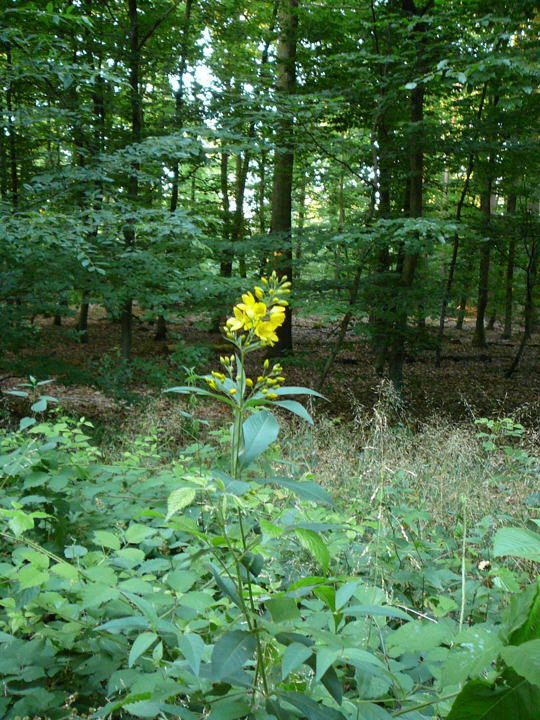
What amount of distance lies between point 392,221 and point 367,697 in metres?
5.47

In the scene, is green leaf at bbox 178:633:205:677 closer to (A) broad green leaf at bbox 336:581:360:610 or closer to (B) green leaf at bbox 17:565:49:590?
(A) broad green leaf at bbox 336:581:360:610

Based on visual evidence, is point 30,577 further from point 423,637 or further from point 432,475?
point 432,475

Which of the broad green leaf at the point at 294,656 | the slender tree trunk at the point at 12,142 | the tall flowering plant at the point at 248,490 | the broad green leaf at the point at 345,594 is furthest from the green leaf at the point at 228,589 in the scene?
the slender tree trunk at the point at 12,142

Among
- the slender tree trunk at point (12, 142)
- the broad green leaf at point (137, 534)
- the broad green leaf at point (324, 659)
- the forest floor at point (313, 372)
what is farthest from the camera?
the forest floor at point (313, 372)

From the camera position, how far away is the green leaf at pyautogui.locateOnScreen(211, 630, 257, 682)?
0.90 meters

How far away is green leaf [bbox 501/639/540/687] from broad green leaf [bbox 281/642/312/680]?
40cm

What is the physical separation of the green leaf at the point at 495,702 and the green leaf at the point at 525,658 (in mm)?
71

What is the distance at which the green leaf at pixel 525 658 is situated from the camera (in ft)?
2.06

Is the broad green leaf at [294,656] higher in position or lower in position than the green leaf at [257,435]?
lower

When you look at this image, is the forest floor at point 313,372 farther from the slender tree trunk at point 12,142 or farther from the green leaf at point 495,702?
the green leaf at point 495,702

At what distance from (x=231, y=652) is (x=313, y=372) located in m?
9.57

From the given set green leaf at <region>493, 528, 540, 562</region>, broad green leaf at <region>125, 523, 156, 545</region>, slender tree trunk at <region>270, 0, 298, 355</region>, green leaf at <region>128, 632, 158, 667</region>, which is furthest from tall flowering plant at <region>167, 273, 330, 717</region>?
slender tree trunk at <region>270, 0, 298, 355</region>

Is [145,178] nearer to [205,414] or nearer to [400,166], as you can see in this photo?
Answer: [205,414]

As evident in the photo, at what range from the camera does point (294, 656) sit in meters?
0.93
